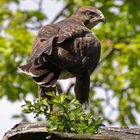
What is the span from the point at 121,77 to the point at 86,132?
9.72 meters

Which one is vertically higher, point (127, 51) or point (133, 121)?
point (127, 51)

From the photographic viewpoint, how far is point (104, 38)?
55.3ft

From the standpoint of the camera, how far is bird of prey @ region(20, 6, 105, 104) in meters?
8.42

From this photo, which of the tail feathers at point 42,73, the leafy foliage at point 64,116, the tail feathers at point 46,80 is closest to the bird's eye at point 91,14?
the tail feathers at point 42,73

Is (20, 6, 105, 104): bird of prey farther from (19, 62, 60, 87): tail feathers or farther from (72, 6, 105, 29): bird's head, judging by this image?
(72, 6, 105, 29): bird's head

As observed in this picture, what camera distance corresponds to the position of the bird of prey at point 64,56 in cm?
842

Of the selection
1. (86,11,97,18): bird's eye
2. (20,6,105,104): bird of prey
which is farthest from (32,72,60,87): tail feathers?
(86,11,97,18): bird's eye

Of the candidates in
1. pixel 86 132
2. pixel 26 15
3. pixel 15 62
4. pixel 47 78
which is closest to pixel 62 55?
pixel 47 78

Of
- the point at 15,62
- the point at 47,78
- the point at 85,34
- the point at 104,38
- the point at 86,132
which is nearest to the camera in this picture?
the point at 86,132

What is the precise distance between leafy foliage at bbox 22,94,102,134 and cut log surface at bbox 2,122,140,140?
0.27 ft

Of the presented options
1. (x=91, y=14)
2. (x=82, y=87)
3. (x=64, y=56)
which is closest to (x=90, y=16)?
(x=91, y=14)

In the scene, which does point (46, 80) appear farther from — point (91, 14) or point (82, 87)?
point (91, 14)

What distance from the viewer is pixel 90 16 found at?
10945 millimetres

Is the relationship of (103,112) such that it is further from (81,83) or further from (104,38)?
(81,83)
